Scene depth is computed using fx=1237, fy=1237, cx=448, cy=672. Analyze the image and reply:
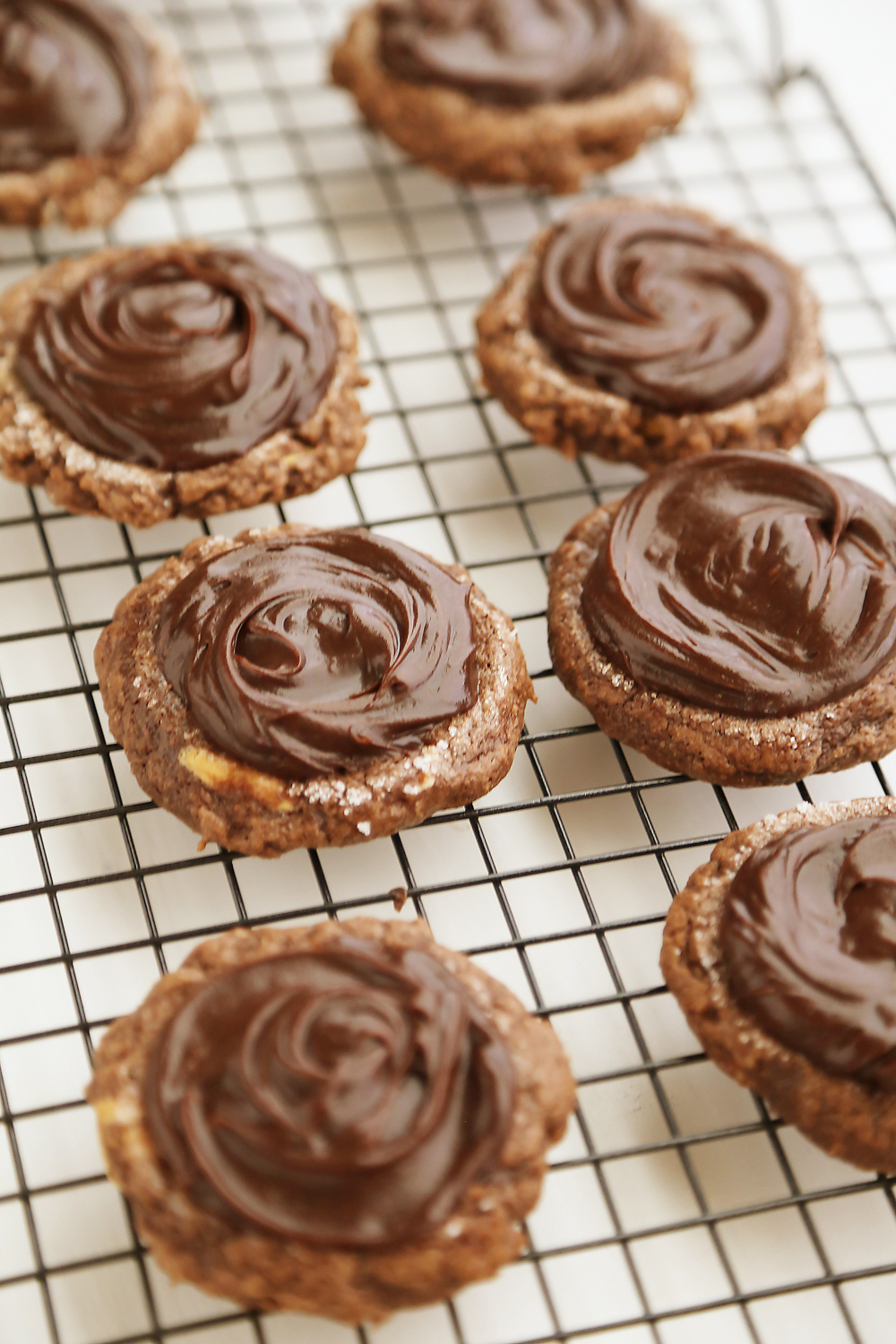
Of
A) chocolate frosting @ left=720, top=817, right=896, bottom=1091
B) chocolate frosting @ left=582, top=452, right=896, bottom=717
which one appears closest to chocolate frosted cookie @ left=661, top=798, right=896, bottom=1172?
chocolate frosting @ left=720, top=817, right=896, bottom=1091

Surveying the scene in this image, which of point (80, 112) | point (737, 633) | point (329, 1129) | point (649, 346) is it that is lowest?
point (329, 1129)

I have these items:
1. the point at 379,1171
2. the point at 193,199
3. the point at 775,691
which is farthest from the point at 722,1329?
the point at 193,199

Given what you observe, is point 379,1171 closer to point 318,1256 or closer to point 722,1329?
point 318,1256

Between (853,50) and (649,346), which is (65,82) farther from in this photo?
(853,50)

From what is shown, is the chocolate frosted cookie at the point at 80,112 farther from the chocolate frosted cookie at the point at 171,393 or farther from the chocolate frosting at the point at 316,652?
the chocolate frosting at the point at 316,652

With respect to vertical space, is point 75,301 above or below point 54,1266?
above

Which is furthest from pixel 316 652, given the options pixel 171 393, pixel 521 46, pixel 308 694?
pixel 521 46
